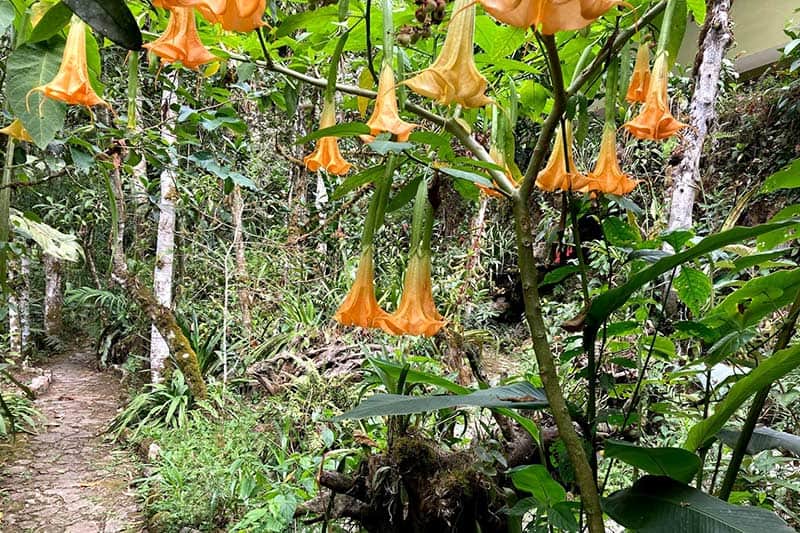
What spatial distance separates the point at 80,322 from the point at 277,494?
5.24 metres

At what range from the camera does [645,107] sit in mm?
631

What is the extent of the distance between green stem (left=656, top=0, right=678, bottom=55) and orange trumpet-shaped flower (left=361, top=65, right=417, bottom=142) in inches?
10.9

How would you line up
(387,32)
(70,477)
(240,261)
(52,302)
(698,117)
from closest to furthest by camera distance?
1. (387,32)
2. (698,117)
3. (70,477)
4. (240,261)
5. (52,302)

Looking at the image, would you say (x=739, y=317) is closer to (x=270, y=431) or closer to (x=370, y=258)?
(x=370, y=258)

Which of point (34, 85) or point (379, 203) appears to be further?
point (379, 203)

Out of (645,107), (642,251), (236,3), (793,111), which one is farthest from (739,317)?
(793,111)

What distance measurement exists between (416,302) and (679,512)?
33cm

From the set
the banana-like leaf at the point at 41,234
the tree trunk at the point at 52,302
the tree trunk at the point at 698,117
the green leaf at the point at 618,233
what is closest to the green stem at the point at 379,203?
the green leaf at the point at 618,233

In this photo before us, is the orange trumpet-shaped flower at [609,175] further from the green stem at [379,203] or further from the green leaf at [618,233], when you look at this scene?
the green stem at [379,203]

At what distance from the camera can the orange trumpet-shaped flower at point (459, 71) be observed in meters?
0.41

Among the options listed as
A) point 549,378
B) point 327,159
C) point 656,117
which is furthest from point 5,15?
point 656,117

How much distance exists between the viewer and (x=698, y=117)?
6.32 feet

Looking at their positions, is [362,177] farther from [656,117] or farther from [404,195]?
[656,117]

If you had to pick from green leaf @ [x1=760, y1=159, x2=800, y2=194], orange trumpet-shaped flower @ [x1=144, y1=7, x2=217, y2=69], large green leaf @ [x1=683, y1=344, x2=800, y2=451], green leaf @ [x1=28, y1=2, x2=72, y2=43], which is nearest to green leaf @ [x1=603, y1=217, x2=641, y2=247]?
green leaf @ [x1=760, y1=159, x2=800, y2=194]
